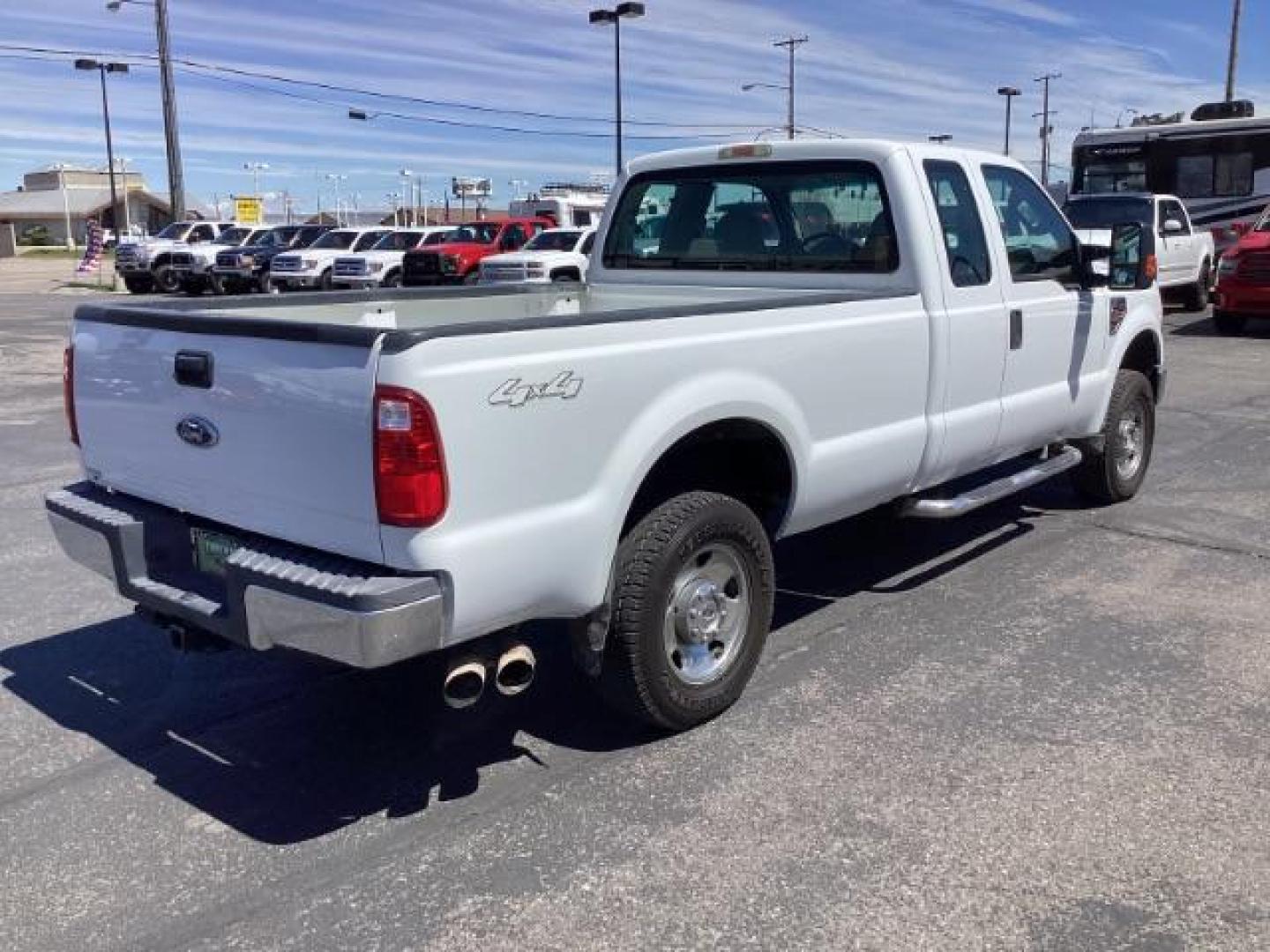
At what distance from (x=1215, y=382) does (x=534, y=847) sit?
37.9ft

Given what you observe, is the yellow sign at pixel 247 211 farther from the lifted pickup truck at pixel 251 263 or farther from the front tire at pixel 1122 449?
the front tire at pixel 1122 449

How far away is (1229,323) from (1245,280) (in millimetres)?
895

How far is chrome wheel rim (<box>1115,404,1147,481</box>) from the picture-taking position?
7008 mm

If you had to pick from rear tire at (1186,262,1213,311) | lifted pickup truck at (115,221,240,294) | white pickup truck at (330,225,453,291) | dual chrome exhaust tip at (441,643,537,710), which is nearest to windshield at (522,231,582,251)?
white pickup truck at (330,225,453,291)

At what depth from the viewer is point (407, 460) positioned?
120 inches

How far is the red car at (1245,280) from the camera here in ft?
54.2

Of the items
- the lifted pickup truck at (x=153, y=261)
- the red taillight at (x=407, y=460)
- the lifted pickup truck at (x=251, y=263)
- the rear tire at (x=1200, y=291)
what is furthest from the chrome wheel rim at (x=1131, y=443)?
the lifted pickup truck at (x=153, y=261)

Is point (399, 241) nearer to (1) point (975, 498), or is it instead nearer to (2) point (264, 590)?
(1) point (975, 498)

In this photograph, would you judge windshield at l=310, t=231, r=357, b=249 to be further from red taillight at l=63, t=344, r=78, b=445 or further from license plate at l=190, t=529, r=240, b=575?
license plate at l=190, t=529, r=240, b=575

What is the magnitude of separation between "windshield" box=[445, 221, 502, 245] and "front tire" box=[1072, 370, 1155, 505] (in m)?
21.1

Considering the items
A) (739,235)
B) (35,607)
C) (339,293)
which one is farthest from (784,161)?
(35,607)

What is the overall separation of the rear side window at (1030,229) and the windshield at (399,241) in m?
23.1

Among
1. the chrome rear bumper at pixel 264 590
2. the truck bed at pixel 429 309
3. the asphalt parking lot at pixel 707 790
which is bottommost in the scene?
the asphalt parking lot at pixel 707 790

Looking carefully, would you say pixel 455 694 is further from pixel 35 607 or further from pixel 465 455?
pixel 35 607
